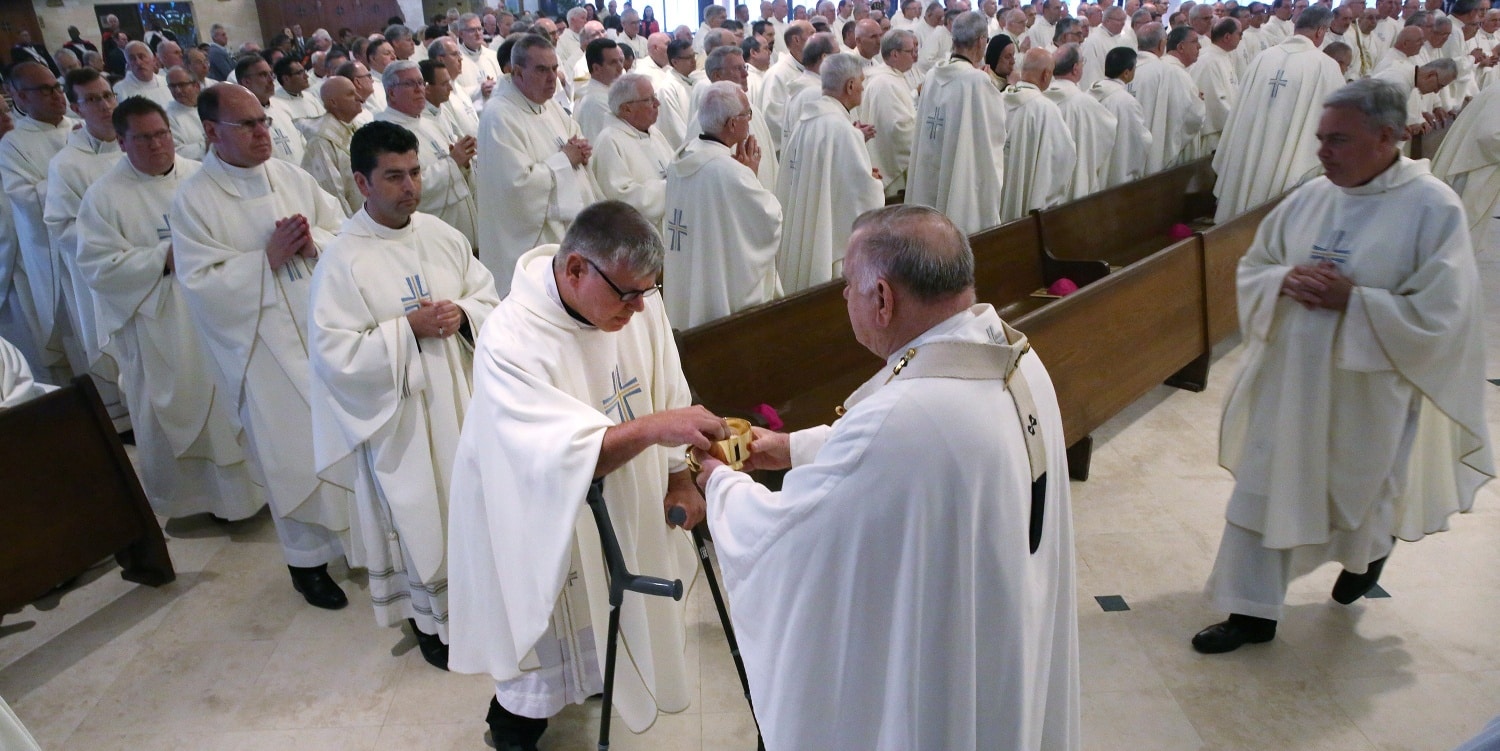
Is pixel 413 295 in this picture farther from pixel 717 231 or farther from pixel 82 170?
pixel 82 170

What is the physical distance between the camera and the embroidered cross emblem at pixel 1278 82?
259 inches

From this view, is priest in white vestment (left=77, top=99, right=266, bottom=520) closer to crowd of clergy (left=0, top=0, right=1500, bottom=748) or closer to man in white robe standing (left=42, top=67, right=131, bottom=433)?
crowd of clergy (left=0, top=0, right=1500, bottom=748)

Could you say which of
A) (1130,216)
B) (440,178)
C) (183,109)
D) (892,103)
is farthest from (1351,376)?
(183,109)

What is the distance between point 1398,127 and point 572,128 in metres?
4.49

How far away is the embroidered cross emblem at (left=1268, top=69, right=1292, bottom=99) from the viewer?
658cm

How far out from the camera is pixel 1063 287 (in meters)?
5.46

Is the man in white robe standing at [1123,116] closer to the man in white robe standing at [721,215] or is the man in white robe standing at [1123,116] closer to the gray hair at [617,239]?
the man in white robe standing at [721,215]

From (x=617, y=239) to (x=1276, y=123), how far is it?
20.7ft

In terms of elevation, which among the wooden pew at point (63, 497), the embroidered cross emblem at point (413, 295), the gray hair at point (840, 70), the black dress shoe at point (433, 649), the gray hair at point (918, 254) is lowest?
the black dress shoe at point (433, 649)

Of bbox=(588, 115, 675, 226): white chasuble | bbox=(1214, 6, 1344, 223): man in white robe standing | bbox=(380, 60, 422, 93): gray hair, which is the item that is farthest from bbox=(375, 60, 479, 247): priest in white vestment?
bbox=(1214, 6, 1344, 223): man in white robe standing

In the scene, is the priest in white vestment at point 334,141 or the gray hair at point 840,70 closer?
the gray hair at point 840,70

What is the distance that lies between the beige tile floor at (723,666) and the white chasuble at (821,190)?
212 centimetres

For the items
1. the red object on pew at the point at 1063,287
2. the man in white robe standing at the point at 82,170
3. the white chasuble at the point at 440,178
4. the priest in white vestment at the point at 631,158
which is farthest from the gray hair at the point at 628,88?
the red object on pew at the point at 1063,287

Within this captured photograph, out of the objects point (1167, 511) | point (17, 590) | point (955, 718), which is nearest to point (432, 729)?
point (17, 590)
